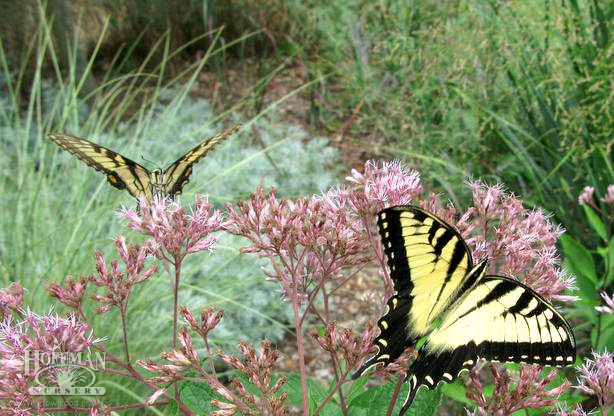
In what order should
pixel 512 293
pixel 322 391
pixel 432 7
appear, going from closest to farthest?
pixel 512 293
pixel 322 391
pixel 432 7

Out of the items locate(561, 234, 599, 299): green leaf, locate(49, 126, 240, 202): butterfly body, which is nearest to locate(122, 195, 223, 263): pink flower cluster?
locate(49, 126, 240, 202): butterfly body

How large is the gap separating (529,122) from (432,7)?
181 cm

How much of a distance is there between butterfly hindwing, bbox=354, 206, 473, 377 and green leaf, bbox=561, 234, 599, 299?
74 centimetres

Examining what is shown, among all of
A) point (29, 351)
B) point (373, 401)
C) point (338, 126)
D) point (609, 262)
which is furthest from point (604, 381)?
point (338, 126)

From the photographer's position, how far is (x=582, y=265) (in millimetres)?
1660

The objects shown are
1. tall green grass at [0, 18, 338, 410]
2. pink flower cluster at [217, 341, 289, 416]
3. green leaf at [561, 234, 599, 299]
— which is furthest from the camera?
tall green grass at [0, 18, 338, 410]

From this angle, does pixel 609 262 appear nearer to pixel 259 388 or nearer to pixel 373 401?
pixel 373 401

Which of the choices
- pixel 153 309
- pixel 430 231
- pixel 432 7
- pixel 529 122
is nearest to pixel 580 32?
pixel 529 122

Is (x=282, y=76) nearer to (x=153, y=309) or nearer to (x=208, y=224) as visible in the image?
(x=153, y=309)

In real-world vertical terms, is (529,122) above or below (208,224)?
above

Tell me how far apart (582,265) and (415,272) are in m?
0.84

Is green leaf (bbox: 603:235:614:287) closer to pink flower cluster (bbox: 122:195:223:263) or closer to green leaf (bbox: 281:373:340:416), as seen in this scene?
green leaf (bbox: 281:373:340:416)

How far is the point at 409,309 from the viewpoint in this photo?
1062 millimetres

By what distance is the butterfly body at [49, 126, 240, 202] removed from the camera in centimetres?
185
